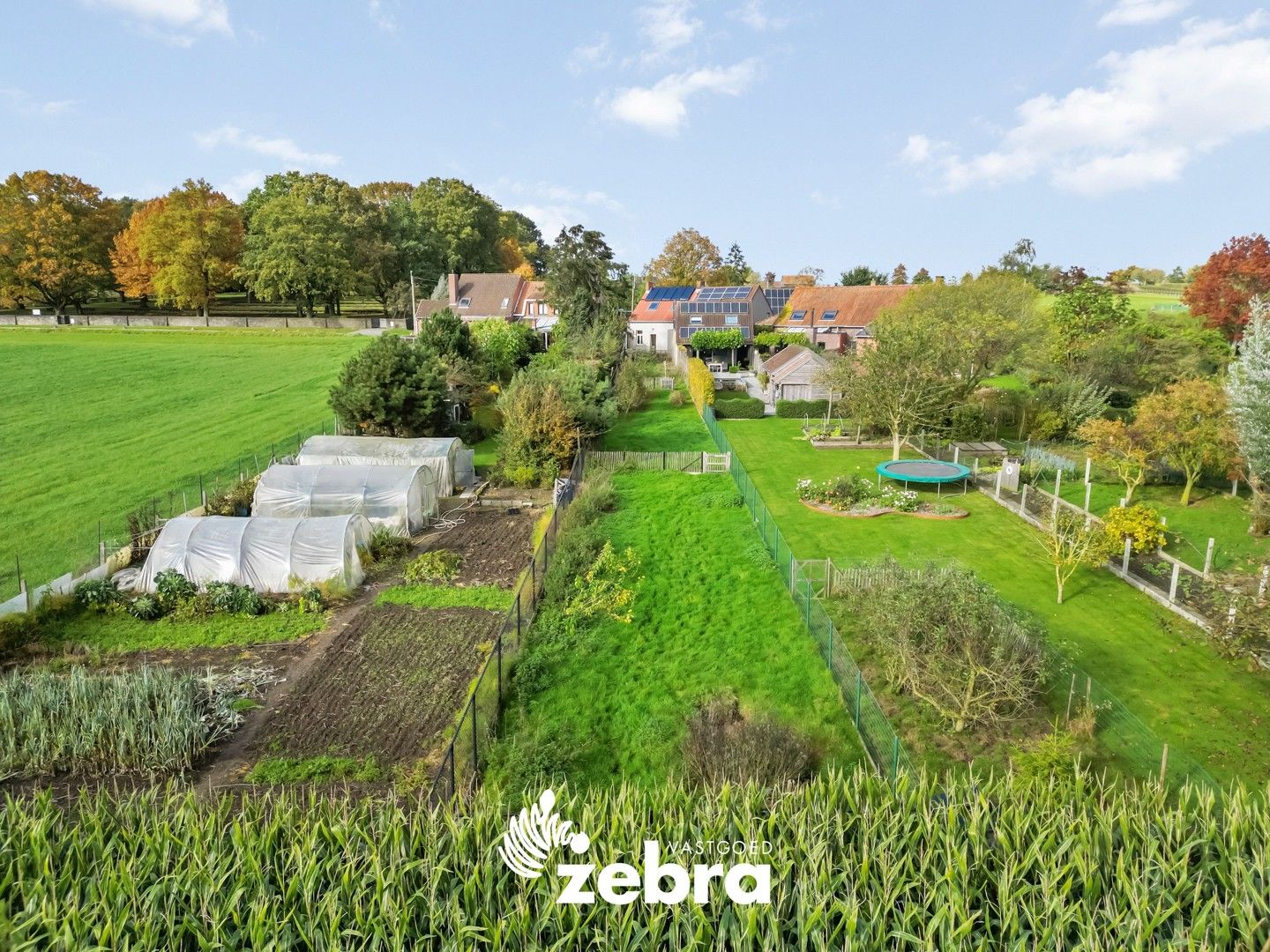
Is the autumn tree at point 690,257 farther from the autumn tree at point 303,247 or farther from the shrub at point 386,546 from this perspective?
the shrub at point 386,546

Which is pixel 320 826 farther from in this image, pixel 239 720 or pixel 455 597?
pixel 455 597

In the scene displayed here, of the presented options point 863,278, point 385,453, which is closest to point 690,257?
point 863,278

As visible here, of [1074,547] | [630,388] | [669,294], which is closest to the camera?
[1074,547]

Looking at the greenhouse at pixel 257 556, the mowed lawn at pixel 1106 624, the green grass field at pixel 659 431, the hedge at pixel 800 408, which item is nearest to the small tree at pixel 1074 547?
the mowed lawn at pixel 1106 624

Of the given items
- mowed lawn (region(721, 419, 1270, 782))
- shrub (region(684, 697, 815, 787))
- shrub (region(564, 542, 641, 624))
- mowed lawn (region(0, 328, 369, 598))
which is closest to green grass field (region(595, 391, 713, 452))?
mowed lawn (region(721, 419, 1270, 782))

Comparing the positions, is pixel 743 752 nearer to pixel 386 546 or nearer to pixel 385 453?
pixel 386 546

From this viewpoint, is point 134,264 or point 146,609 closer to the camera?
point 146,609
